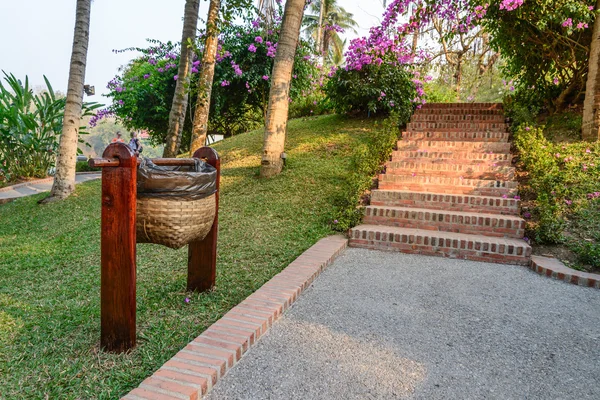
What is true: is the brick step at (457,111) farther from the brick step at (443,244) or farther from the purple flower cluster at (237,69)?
the purple flower cluster at (237,69)

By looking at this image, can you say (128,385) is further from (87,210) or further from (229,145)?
(229,145)

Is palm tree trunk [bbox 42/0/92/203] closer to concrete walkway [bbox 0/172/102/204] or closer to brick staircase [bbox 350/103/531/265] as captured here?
concrete walkway [bbox 0/172/102/204]

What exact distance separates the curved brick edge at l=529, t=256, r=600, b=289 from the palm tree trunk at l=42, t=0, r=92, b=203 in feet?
24.4

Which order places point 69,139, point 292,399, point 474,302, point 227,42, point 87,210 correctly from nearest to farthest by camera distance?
point 292,399
point 474,302
point 87,210
point 69,139
point 227,42

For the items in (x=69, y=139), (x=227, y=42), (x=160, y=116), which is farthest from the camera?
(x=160, y=116)

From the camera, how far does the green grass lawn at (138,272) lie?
6.41 feet

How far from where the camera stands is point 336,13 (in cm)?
3491

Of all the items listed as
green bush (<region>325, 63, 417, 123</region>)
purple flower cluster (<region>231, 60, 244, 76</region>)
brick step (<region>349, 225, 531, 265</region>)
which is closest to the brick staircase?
brick step (<region>349, 225, 531, 265</region>)

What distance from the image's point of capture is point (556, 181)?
498 cm

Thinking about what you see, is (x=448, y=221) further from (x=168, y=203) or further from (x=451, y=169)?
(x=168, y=203)

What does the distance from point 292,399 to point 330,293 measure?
4.76 ft

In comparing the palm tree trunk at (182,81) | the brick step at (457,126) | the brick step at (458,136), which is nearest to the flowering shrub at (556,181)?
the brick step at (458,136)

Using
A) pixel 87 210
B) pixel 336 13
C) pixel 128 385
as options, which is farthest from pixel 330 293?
pixel 336 13

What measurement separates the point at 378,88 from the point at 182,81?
4.51 meters
